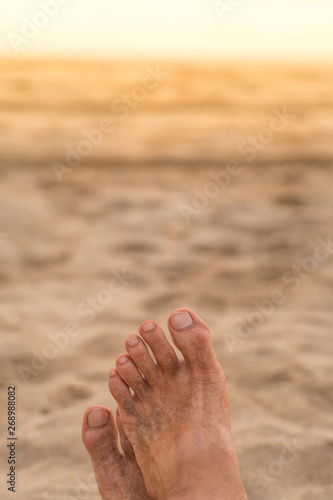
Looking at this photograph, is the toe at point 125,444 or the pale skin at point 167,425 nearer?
the pale skin at point 167,425

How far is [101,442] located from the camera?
5.23 ft

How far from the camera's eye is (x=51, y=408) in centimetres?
183

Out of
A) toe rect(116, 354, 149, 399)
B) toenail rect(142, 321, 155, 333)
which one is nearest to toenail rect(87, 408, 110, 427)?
toe rect(116, 354, 149, 399)

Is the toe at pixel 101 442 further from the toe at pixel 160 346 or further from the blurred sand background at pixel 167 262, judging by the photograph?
the toe at pixel 160 346

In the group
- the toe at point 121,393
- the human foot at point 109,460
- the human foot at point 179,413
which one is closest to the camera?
the human foot at point 179,413

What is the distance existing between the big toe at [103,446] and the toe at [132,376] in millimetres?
100

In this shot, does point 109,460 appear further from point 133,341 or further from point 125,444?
point 133,341

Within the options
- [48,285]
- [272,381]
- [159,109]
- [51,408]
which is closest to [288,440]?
[272,381]

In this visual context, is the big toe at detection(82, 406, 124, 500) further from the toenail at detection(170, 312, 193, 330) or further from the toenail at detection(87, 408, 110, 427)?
the toenail at detection(170, 312, 193, 330)

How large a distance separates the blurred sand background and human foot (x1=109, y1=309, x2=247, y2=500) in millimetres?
174

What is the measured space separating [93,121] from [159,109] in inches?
29.3

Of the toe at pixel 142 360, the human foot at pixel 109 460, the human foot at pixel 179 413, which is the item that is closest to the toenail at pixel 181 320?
the human foot at pixel 179 413

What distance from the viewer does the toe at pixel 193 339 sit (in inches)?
63.2

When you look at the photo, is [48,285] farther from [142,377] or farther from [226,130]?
[226,130]
